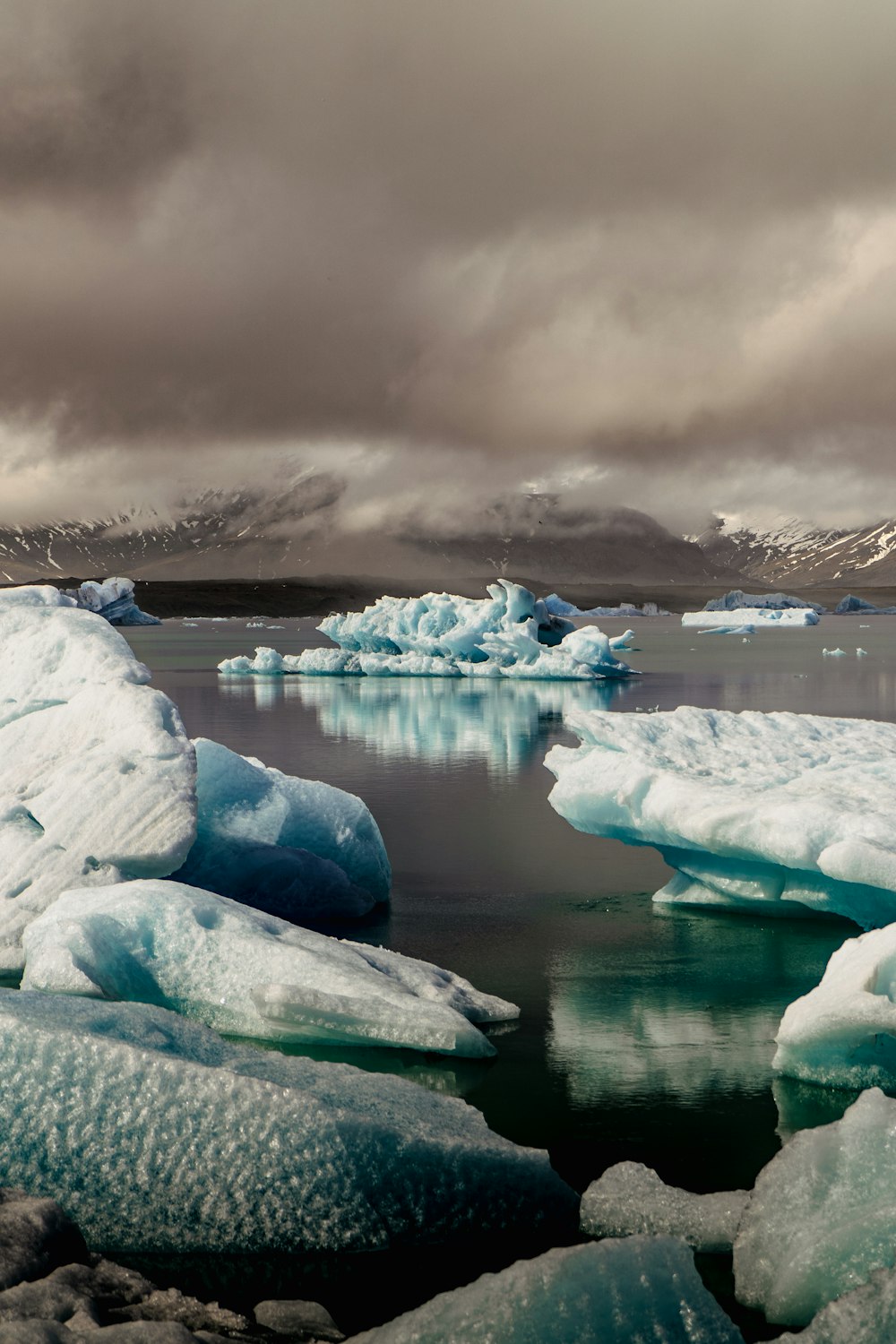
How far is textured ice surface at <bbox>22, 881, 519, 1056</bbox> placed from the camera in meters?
4.66

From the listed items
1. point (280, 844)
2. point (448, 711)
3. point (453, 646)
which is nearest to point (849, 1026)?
point (280, 844)

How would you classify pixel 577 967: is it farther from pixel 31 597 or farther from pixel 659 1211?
pixel 31 597

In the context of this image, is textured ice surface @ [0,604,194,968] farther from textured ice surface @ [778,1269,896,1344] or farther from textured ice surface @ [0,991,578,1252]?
textured ice surface @ [778,1269,896,1344]

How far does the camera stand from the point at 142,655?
39.4 m

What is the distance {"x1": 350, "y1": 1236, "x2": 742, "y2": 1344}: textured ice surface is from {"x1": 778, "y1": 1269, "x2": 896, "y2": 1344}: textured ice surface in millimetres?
182

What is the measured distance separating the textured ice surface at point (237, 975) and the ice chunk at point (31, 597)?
12.8 ft

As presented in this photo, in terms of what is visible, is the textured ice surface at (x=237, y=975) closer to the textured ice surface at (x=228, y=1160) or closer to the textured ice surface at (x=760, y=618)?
the textured ice surface at (x=228, y=1160)

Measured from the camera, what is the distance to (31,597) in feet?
29.7

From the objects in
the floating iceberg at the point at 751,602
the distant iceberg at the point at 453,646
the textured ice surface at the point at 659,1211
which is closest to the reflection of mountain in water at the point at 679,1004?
the textured ice surface at the point at 659,1211

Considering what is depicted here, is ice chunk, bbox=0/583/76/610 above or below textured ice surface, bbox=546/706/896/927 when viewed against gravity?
above

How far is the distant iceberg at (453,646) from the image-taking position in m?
29.4

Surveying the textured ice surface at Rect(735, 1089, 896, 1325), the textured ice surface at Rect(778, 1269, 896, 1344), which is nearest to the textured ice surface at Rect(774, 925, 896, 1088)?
the textured ice surface at Rect(735, 1089, 896, 1325)

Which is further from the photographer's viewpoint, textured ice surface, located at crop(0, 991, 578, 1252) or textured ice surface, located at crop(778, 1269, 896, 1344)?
textured ice surface, located at crop(0, 991, 578, 1252)

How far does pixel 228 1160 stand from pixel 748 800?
11.7ft
